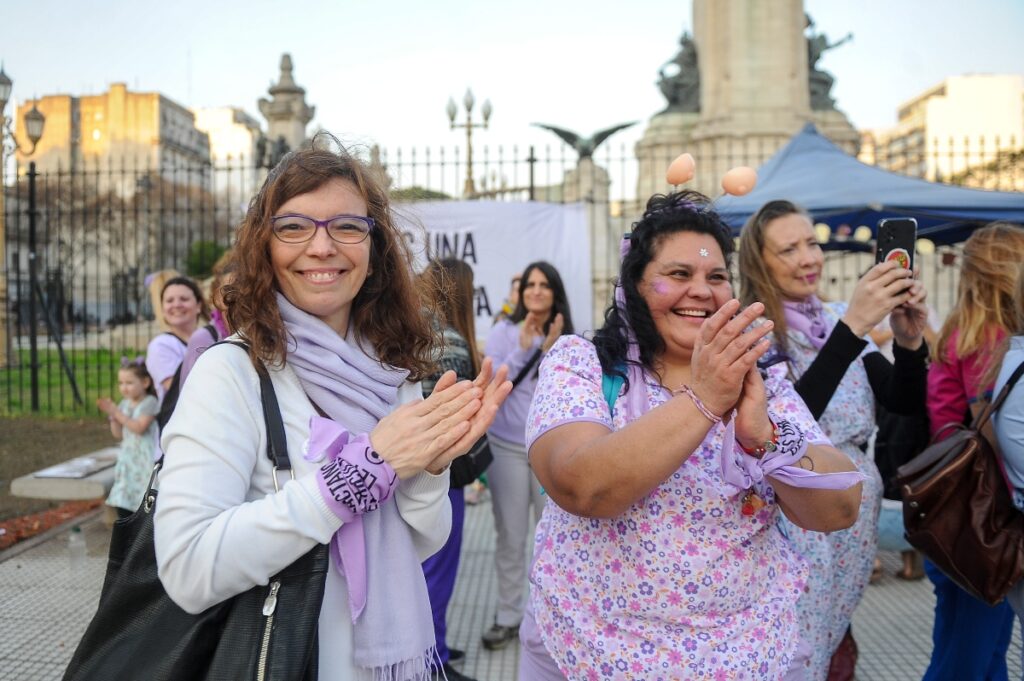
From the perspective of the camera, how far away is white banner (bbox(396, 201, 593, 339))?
8.52 metres

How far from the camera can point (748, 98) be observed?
1602 centimetres

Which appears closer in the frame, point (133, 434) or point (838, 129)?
point (133, 434)

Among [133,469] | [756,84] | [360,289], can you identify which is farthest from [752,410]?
[756,84]

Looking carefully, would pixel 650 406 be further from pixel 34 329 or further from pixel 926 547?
pixel 34 329

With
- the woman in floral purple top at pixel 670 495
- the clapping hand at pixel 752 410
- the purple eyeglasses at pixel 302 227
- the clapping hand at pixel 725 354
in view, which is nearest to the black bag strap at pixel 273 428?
the purple eyeglasses at pixel 302 227

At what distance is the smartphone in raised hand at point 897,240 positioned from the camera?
9.24 ft

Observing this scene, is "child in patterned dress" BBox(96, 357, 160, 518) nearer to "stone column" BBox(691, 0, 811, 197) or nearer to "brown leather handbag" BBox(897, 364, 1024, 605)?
"brown leather handbag" BBox(897, 364, 1024, 605)

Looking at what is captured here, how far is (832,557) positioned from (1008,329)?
121cm

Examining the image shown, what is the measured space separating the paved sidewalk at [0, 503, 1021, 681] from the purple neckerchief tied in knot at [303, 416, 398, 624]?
272cm

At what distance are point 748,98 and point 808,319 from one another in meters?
14.3

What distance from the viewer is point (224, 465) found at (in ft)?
4.83

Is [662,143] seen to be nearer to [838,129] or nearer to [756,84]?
[756,84]

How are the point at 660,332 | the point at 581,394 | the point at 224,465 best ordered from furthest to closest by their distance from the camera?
the point at 660,332 → the point at 581,394 → the point at 224,465

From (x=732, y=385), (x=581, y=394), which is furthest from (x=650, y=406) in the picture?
(x=732, y=385)
